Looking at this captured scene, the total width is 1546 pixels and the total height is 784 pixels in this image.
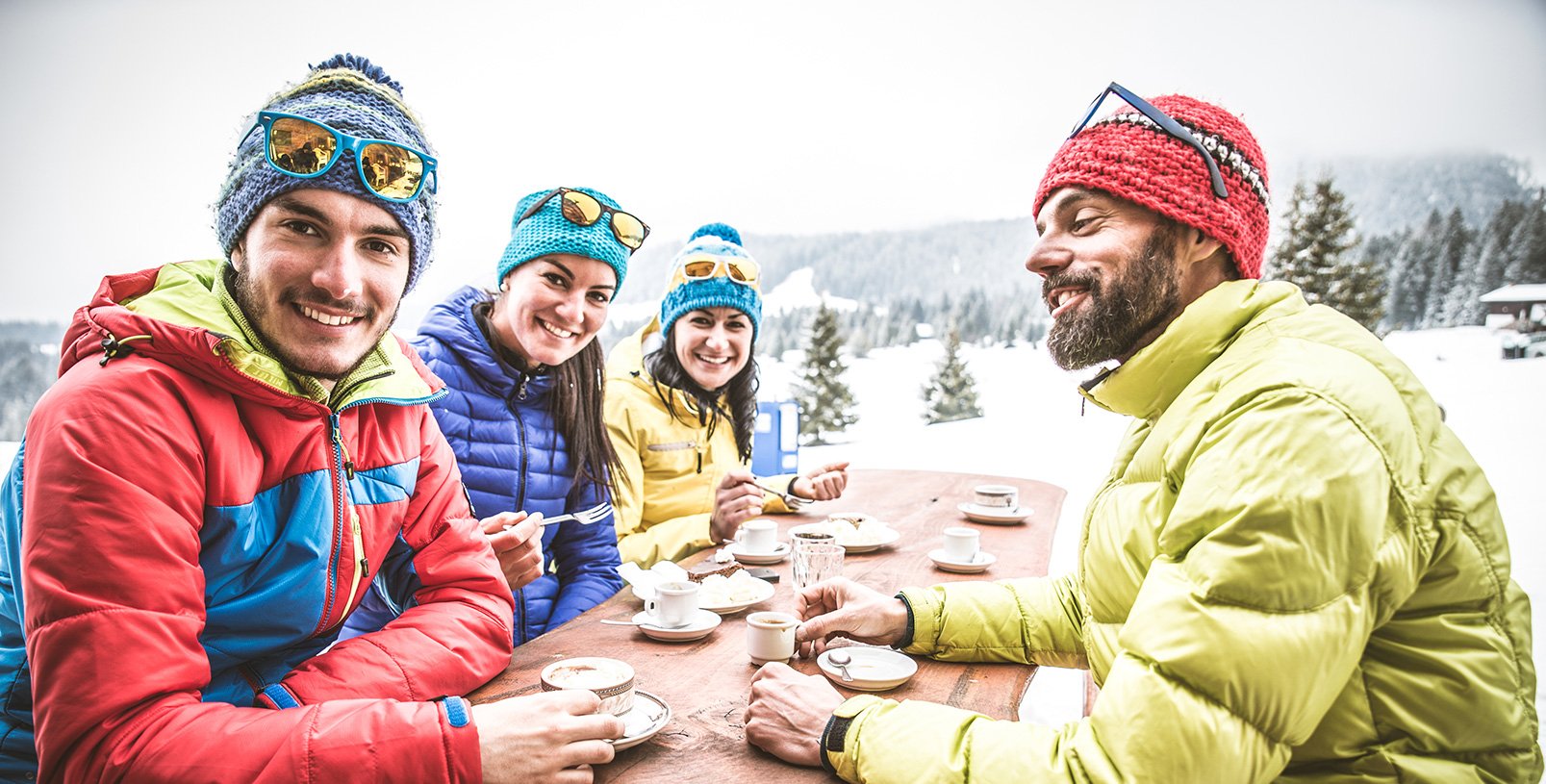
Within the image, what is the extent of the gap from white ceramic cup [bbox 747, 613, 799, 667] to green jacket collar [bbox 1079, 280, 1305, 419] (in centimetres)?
84

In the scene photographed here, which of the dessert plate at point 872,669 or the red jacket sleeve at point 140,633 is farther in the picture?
the dessert plate at point 872,669

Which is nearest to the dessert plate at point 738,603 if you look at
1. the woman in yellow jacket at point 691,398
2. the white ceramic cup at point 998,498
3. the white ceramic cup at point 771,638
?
the white ceramic cup at point 771,638

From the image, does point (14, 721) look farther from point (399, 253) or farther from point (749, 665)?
point (749, 665)

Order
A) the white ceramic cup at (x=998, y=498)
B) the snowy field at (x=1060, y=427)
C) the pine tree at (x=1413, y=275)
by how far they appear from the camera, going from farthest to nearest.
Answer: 1. the pine tree at (x=1413, y=275)
2. the snowy field at (x=1060, y=427)
3. the white ceramic cup at (x=998, y=498)

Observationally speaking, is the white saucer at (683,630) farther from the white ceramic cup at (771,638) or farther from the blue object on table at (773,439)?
the blue object on table at (773,439)

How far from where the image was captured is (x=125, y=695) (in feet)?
3.04

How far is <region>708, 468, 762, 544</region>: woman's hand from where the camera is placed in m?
2.70

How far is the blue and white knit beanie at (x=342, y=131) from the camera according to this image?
50.9 inches

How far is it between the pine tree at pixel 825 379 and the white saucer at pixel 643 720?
36.5 feet

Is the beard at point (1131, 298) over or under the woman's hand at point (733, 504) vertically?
over

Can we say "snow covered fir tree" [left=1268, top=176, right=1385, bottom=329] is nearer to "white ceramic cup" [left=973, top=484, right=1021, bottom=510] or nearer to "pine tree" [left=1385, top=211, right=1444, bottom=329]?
"pine tree" [left=1385, top=211, right=1444, bottom=329]

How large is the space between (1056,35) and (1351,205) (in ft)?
19.6

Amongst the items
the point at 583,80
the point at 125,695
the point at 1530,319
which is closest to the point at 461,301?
the point at 125,695

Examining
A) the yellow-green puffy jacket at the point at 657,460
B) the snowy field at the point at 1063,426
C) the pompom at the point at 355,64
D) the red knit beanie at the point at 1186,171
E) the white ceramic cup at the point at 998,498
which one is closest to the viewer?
the red knit beanie at the point at 1186,171
